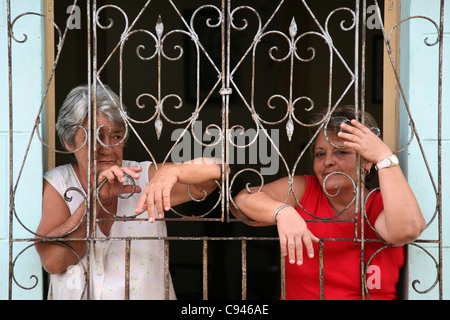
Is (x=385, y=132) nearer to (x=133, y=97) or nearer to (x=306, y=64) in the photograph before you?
(x=306, y=64)

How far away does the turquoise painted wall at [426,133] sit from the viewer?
2.16 m

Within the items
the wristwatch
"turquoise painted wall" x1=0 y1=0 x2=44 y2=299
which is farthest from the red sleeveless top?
"turquoise painted wall" x1=0 y1=0 x2=44 y2=299

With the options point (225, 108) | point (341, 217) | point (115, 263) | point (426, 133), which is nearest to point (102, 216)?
point (115, 263)

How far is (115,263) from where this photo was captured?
7.68 feet

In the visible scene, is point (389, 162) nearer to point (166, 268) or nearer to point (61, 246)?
point (166, 268)

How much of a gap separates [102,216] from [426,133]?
5.02 ft

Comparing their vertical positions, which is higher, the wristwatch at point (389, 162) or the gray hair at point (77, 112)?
the gray hair at point (77, 112)

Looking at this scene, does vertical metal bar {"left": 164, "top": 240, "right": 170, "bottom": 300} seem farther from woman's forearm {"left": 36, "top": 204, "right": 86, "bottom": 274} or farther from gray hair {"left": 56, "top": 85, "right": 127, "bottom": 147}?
gray hair {"left": 56, "top": 85, "right": 127, "bottom": 147}

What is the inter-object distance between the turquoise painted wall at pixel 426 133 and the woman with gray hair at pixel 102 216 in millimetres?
900

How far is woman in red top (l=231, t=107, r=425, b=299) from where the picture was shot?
1954mm

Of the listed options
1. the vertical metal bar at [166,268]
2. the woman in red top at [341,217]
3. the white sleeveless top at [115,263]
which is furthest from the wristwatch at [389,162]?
the white sleeveless top at [115,263]

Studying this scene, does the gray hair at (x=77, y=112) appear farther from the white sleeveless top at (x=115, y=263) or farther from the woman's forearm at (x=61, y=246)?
the woman's forearm at (x=61, y=246)

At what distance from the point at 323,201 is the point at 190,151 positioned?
830mm
